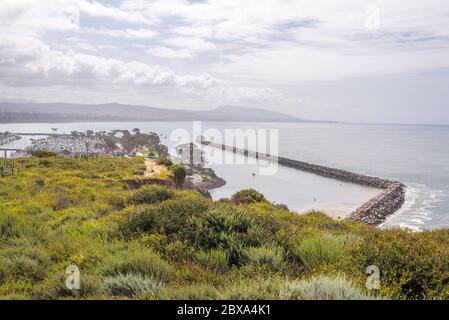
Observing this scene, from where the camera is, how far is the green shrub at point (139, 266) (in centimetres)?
591

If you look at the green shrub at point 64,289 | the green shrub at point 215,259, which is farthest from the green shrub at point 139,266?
the green shrub at point 215,259

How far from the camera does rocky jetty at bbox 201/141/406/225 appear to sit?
2016 inches

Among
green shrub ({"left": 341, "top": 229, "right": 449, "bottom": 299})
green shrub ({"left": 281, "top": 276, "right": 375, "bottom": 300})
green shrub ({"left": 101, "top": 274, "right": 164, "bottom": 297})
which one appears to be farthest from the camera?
green shrub ({"left": 341, "top": 229, "right": 449, "bottom": 299})

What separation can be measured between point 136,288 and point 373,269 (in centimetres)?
327

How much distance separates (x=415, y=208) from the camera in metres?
57.2

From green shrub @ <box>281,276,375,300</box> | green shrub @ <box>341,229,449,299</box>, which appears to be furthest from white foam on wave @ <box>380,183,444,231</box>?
green shrub @ <box>281,276,375,300</box>

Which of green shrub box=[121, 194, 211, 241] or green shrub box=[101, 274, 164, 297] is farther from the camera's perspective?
green shrub box=[121, 194, 211, 241]

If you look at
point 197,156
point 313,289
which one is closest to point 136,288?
point 313,289

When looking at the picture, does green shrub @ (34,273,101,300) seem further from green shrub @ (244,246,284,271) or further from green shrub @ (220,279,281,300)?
green shrub @ (244,246,284,271)

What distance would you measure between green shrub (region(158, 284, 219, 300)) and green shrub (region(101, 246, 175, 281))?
3.18 ft

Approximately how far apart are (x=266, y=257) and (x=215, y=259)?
2.80 feet

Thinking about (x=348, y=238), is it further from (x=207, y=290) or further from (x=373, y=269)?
(x=207, y=290)

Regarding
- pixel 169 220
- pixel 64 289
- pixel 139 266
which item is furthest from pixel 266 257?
pixel 64 289

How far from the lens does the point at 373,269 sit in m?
5.70
